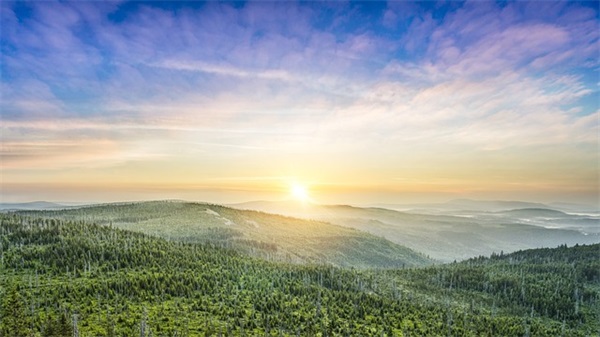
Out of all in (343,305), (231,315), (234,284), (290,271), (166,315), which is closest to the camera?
(166,315)

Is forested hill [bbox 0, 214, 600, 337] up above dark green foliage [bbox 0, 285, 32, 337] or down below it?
below

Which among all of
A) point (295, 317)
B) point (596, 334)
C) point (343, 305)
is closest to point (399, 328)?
point (343, 305)

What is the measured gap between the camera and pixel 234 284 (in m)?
148

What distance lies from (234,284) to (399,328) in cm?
6855

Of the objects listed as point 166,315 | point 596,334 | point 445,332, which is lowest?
point 596,334

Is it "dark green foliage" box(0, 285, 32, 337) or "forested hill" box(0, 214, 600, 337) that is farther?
"forested hill" box(0, 214, 600, 337)

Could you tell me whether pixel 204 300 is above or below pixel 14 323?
below

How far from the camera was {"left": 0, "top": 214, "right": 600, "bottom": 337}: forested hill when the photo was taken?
332ft

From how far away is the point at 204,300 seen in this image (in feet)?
410

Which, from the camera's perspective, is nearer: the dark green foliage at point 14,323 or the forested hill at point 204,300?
the dark green foliage at point 14,323

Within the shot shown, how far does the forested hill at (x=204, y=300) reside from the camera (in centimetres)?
10112

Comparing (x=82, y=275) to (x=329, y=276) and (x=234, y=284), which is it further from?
(x=329, y=276)

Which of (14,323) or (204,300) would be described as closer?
(14,323)

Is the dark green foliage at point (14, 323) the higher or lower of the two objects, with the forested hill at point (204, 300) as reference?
higher
